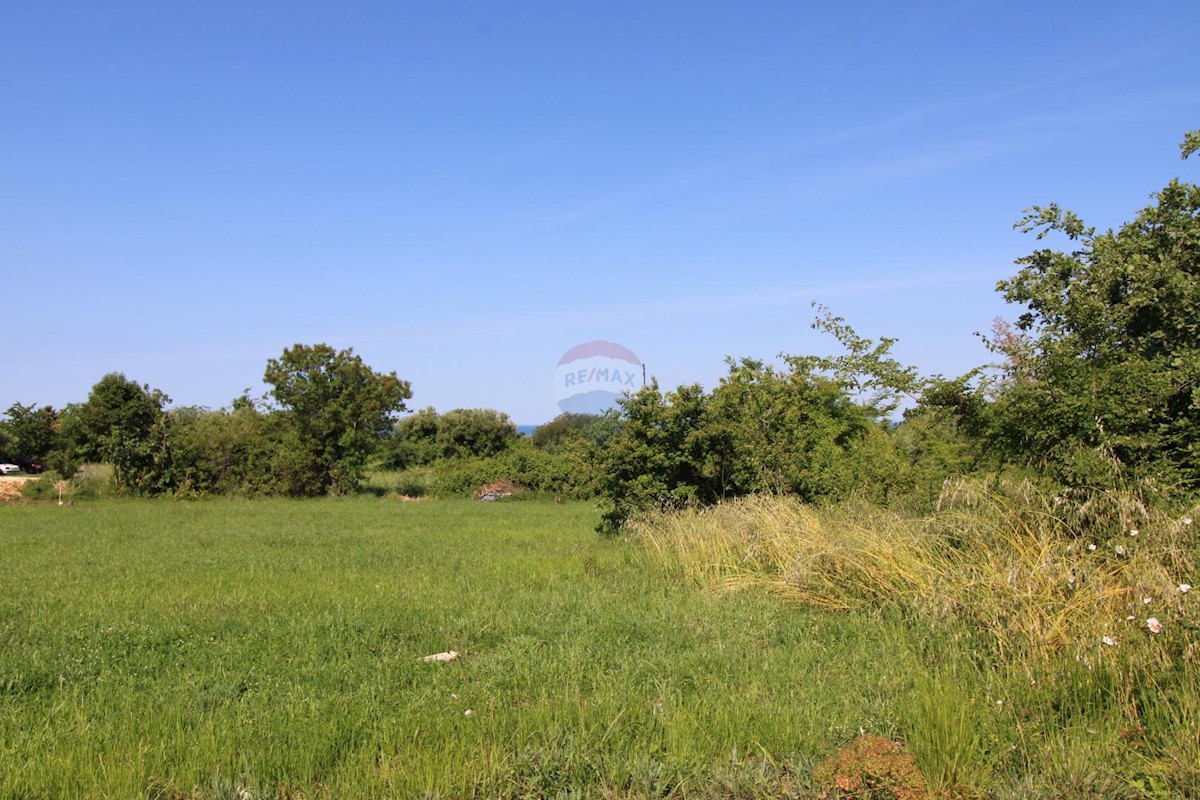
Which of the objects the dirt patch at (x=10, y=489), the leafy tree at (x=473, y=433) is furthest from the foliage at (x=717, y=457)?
the leafy tree at (x=473, y=433)

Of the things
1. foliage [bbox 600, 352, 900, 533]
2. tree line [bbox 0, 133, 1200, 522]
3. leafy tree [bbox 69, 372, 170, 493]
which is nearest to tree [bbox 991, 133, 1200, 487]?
tree line [bbox 0, 133, 1200, 522]

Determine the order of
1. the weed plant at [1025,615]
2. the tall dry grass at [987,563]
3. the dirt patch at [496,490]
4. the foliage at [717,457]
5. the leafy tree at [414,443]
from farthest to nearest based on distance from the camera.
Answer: the leafy tree at [414,443]
the dirt patch at [496,490]
the foliage at [717,457]
the tall dry grass at [987,563]
the weed plant at [1025,615]

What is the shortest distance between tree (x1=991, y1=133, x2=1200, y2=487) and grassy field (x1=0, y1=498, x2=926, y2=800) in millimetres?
2699

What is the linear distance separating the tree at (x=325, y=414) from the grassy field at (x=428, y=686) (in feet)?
61.0

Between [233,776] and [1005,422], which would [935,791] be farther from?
[1005,422]

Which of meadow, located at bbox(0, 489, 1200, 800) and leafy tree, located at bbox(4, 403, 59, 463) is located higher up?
leafy tree, located at bbox(4, 403, 59, 463)

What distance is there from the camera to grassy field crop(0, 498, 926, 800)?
147 inches

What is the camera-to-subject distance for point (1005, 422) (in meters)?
8.00

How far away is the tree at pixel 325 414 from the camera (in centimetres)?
2839

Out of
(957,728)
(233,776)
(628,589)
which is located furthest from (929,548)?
(233,776)

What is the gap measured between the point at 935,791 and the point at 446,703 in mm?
2648

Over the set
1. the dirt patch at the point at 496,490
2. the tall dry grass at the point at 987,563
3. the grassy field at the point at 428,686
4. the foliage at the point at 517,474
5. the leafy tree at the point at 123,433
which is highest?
the leafy tree at the point at 123,433

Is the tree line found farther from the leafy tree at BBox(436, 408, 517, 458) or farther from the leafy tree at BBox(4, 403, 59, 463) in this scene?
the leafy tree at BBox(4, 403, 59, 463)

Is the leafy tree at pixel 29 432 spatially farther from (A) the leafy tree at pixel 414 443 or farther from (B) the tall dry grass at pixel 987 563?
Answer: (B) the tall dry grass at pixel 987 563
